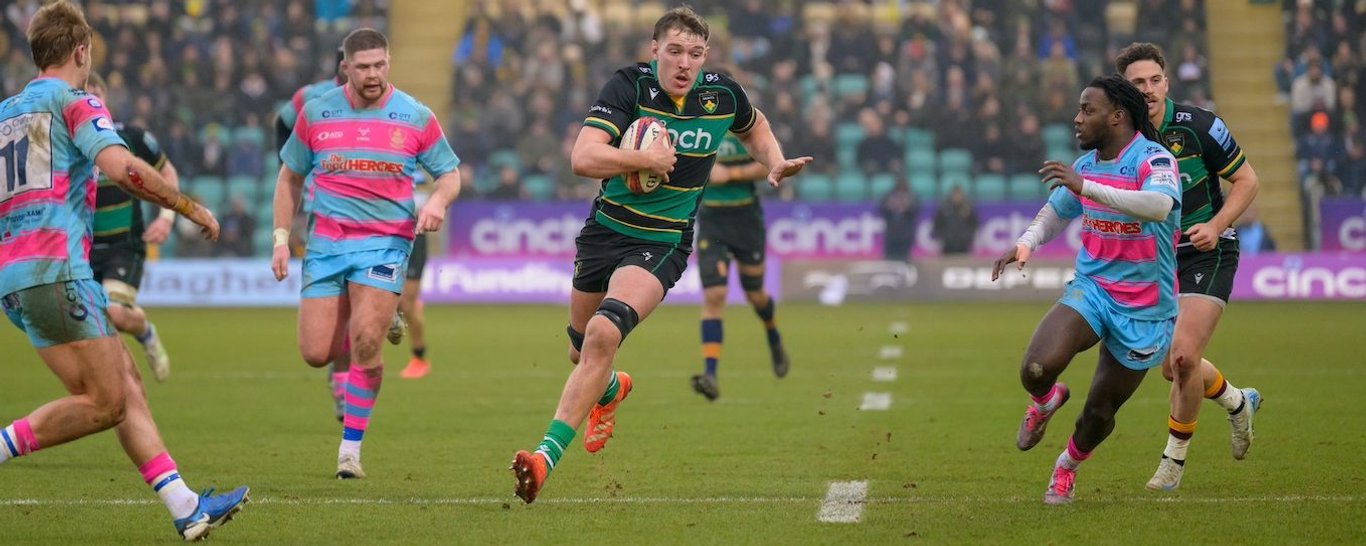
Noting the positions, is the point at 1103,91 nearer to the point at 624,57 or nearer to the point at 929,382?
the point at 929,382

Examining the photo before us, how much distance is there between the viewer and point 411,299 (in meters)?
13.8

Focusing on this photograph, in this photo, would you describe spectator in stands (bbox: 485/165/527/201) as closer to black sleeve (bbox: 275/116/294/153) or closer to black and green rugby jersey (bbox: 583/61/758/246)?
→ black sleeve (bbox: 275/116/294/153)

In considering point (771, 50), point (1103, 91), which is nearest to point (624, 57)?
point (771, 50)

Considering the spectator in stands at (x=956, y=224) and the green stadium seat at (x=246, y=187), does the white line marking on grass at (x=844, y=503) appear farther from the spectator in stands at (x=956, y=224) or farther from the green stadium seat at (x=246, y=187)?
the green stadium seat at (x=246, y=187)

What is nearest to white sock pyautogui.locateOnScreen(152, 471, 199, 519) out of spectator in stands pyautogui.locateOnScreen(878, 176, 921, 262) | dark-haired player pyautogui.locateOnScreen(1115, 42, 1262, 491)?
dark-haired player pyautogui.locateOnScreen(1115, 42, 1262, 491)

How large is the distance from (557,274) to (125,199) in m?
12.7

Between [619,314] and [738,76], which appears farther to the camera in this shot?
[738,76]

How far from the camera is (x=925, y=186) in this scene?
2714cm

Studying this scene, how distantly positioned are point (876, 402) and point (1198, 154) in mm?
4110

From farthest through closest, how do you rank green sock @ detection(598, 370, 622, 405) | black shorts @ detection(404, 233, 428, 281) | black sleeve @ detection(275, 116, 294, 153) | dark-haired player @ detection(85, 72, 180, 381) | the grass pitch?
black shorts @ detection(404, 233, 428, 281) < dark-haired player @ detection(85, 72, 180, 381) < black sleeve @ detection(275, 116, 294, 153) < green sock @ detection(598, 370, 622, 405) < the grass pitch

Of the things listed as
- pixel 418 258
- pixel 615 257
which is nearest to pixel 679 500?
pixel 615 257

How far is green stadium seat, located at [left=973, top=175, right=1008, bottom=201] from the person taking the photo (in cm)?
2633

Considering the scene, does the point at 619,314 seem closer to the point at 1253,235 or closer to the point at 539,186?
the point at 1253,235

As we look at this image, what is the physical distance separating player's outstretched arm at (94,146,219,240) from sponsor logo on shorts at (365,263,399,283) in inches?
82.5
